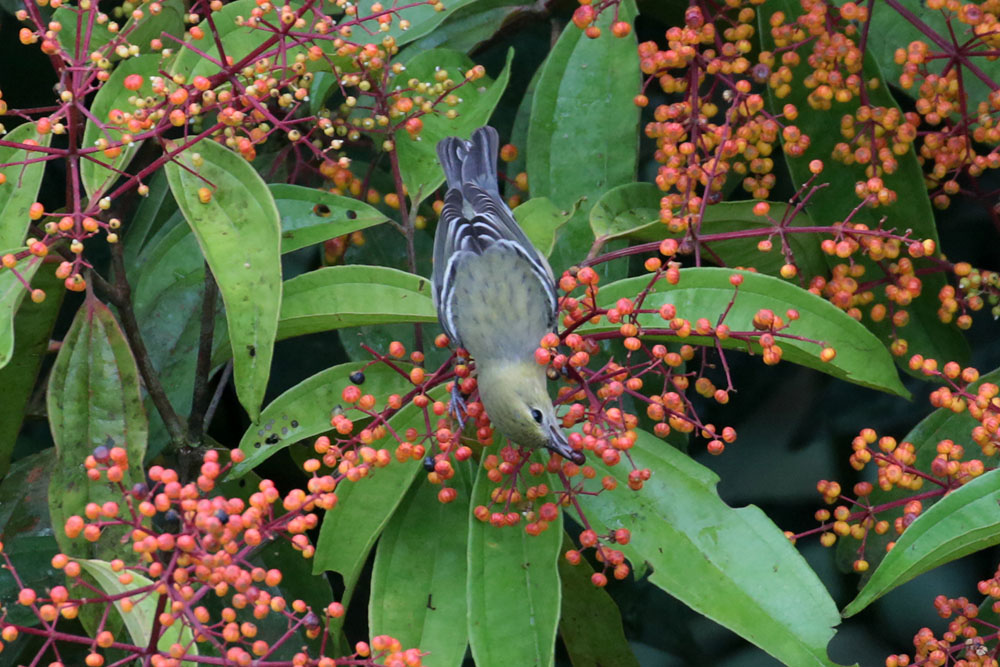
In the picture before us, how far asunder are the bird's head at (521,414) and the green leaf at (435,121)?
513 millimetres

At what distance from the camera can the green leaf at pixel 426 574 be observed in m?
1.76

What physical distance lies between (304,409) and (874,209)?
115 cm

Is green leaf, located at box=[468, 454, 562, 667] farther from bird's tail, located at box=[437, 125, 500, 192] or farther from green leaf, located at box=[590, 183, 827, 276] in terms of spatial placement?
bird's tail, located at box=[437, 125, 500, 192]

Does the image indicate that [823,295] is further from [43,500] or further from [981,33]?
[43,500]

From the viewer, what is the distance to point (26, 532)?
6.65 ft

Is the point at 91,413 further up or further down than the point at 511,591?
further up

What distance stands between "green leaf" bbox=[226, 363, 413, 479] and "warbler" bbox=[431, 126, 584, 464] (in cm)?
15

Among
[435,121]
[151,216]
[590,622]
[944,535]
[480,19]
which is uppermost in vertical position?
[480,19]

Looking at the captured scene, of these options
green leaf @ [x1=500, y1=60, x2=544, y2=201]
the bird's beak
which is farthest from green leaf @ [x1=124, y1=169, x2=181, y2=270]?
the bird's beak

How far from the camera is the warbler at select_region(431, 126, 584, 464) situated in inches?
75.4

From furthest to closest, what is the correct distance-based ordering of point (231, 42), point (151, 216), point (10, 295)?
point (151, 216), point (231, 42), point (10, 295)

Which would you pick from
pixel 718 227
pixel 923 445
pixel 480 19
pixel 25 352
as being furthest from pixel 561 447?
pixel 480 19

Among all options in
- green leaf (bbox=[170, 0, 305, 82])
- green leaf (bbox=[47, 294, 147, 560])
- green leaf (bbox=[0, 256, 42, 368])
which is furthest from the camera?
green leaf (bbox=[170, 0, 305, 82])

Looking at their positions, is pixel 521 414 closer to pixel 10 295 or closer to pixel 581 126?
pixel 581 126
